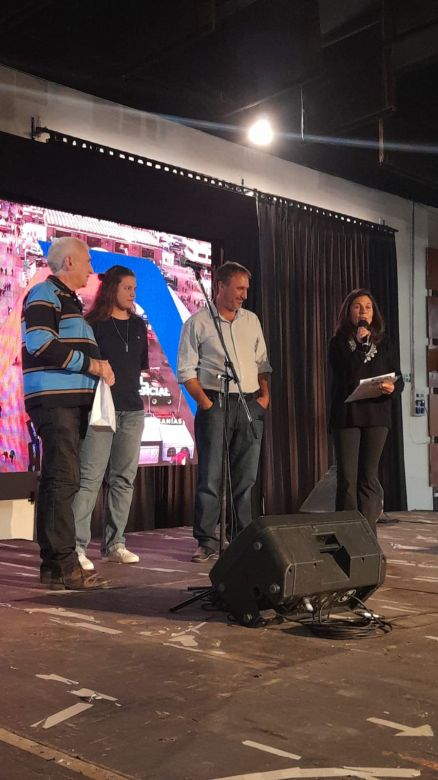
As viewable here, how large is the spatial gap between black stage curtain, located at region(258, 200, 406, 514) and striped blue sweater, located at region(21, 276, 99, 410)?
3.17 m

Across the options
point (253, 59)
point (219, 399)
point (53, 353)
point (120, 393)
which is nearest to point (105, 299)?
point (120, 393)

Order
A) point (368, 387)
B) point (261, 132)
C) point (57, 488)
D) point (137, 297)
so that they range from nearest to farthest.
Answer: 1. point (57, 488)
2. point (368, 387)
3. point (137, 297)
4. point (261, 132)

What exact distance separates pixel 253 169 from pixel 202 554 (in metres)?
3.43

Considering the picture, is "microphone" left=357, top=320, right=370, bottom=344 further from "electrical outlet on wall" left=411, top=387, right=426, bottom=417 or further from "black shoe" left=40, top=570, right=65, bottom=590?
"electrical outlet on wall" left=411, top=387, right=426, bottom=417

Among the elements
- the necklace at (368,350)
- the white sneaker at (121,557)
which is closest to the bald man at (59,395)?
the white sneaker at (121,557)

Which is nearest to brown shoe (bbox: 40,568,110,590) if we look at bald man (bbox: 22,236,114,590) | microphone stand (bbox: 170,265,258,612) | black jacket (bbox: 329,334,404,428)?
bald man (bbox: 22,236,114,590)

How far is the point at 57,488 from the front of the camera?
296cm

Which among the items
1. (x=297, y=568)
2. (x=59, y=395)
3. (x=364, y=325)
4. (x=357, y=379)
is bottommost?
(x=297, y=568)

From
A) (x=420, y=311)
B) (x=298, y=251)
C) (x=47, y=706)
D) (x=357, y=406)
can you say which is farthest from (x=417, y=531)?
(x=47, y=706)

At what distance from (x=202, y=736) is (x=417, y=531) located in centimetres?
403

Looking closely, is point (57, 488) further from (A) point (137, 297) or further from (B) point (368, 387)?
(A) point (137, 297)

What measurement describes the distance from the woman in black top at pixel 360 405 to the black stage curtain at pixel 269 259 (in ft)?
6.01

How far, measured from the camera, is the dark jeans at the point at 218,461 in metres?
3.95

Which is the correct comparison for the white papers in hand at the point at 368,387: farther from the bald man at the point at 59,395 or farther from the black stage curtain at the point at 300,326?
the black stage curtain at the point at 300,326
